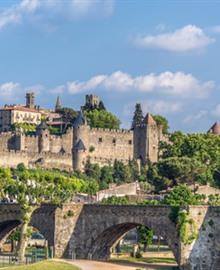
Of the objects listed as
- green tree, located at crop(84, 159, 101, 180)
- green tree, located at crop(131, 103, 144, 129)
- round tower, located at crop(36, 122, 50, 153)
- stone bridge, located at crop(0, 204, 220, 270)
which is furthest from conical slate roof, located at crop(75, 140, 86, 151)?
stone bridge, located at crop(0, 204, 220, 270)

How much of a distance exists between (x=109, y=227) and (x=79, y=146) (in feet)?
192

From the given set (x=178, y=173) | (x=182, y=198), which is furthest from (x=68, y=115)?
(x=182, y=198)

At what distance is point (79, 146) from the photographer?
118 metres

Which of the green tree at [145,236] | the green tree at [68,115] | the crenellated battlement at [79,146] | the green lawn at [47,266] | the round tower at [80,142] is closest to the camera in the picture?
the green lawn at [47,266]

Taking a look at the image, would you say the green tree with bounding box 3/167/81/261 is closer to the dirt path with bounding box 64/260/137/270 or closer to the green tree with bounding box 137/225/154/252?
the dirt path with bounding box 64/260/137/270

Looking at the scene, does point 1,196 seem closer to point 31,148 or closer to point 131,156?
point 31,148

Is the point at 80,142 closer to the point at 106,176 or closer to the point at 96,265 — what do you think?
the point at 106,176

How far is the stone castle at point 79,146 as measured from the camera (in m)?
112

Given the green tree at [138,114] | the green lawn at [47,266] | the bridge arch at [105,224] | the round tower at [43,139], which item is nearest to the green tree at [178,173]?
the round tower at [43,139]

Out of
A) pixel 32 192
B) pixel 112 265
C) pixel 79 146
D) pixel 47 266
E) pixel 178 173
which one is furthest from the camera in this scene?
pixel 79 146

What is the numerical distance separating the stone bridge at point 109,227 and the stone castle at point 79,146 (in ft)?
151

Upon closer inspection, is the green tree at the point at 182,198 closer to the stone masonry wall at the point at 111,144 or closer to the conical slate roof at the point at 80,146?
the conical slate roof at the point at 80,146

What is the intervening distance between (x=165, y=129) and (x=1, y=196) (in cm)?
6858

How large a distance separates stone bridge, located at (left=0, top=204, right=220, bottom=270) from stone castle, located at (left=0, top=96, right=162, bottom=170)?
45.9 m
